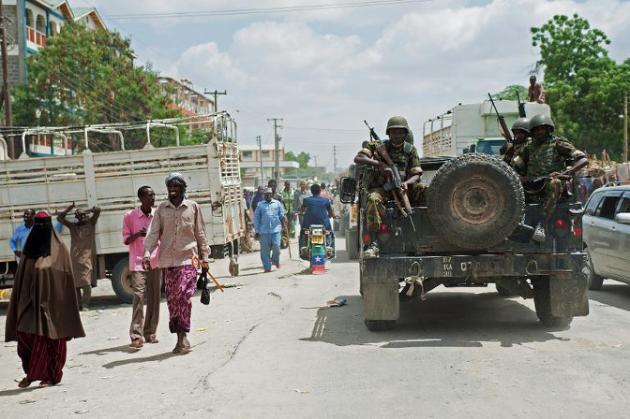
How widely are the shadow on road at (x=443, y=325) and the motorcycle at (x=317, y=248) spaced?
4.03 meters

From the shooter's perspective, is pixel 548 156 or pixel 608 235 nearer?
pixel 548 156

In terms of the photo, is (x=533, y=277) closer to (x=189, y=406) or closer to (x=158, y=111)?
(x=189, y=406)

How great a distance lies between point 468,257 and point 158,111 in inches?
1247

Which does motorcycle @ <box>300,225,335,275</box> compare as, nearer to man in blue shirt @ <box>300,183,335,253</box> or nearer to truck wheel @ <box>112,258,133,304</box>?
man in blue shirt @ <box>300,183,335,253</box>

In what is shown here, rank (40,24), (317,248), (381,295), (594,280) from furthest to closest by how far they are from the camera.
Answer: (40,24)
(317,248)
(594,280)
(381,295)

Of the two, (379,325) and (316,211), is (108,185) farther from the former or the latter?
(379,325)

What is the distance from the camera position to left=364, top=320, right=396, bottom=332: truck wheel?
8891 mm

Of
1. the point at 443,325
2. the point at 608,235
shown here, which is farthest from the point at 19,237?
the point at 608,235

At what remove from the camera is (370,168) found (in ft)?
29.9

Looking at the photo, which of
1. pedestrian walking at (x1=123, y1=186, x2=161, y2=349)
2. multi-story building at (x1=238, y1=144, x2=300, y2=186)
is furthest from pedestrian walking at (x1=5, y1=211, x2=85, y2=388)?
multi-story building at (x1=238, y1=144, x2=300, y2=186)

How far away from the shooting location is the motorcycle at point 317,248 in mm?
15891

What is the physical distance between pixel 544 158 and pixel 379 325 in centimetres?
253

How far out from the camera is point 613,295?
1208 cm

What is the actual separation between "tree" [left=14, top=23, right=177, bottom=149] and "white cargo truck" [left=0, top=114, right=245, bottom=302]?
23.8 m
